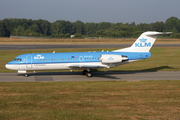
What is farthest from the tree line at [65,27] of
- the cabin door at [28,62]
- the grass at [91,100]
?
Answer: the grass at [91,100]

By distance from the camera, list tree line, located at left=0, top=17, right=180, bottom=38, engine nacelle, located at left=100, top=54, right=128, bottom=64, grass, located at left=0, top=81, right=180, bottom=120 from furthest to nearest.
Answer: tree line, located at left=0, top=17, right=180, bottom=38 → engine nacelle, located at left=100, top=54, right=128, bottom=64 → grass, located at left=0, top=81, right=180, bottom=120

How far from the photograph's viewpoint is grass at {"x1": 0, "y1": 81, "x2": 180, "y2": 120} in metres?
13.0

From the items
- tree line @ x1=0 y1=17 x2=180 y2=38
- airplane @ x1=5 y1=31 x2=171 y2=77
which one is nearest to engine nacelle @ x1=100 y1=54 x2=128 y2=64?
airplane @ x1=5 y1=31 x2=171 y2=77

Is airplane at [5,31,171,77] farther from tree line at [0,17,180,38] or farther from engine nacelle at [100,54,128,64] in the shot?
tree line at [0,17,180,38]

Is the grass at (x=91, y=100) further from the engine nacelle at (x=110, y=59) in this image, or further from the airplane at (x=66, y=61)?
A: the engine nacelle at (x=110, y=59)

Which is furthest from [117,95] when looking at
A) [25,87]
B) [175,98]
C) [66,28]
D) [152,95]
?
[66,28]

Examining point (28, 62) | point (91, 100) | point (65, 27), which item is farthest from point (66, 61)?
point (65, 27)

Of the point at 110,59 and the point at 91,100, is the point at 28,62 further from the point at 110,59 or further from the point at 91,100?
the point at 91,100

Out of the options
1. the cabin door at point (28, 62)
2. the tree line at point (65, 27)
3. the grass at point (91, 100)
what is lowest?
the grass at point (91, 100)

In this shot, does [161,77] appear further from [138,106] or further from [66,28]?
[66,28]

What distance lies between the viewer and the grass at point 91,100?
512 inches

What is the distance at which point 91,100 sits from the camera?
1606 cm

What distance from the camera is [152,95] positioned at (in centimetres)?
1744

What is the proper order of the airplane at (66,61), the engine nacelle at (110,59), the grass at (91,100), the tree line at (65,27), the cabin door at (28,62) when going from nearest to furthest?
the grass at (91,100), the engine nacelle at (110,59), the airplane at (66,61), the cabin door at (28,62), the tree line at (65,27)
